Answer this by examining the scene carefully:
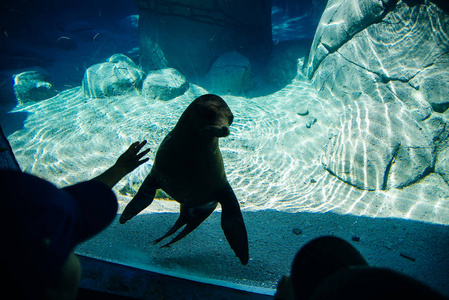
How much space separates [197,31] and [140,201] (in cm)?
958

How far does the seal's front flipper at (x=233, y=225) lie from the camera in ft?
6.10

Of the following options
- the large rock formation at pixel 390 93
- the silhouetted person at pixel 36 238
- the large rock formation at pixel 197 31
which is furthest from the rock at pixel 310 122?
the silhouetted person at pixel 36 238

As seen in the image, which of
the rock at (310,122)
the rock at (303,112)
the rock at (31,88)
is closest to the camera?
the rock at (310,122)

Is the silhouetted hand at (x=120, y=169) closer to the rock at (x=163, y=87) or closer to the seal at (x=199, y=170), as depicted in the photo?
the seal at (x=199, y=170)

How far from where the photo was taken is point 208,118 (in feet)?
5.87

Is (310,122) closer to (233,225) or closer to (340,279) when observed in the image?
(233,225)

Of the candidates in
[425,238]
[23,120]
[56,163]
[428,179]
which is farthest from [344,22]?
[23,120]

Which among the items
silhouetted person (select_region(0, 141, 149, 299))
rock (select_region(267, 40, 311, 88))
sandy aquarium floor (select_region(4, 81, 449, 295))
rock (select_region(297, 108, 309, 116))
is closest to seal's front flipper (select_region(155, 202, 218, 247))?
sandy aquarium floor (select_region(4, 81, 449, 295))

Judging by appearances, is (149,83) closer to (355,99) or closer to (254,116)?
(254,116)

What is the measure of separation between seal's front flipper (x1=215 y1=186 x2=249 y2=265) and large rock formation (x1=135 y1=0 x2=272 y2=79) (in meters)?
9.27

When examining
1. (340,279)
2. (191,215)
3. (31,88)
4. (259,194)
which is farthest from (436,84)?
(31,88)

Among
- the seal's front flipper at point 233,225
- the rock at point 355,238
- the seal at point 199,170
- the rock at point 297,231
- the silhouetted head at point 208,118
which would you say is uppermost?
the silhouetted head at point 208,118

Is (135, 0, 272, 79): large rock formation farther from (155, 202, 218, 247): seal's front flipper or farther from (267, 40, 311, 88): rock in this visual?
(155, 202, 218, 247): seal's front flipper

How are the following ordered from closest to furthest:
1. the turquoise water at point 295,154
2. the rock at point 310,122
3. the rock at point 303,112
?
the turquoise water at point 295,154, the rock at point 310,122, the rock at point 303,112
